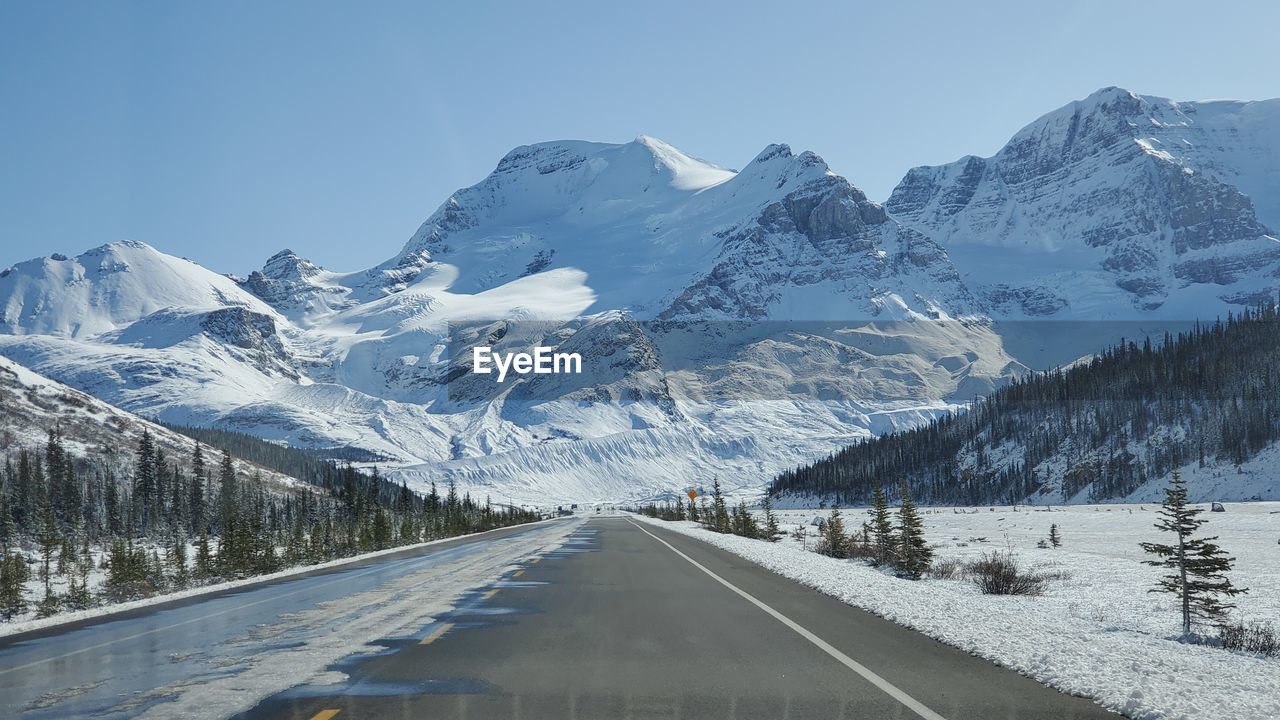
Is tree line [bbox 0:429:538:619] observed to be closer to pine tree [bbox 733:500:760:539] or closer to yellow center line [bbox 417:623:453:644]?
yellow center line [bbox 417:623:453:644]

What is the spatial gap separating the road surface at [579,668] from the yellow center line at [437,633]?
0.04 meters

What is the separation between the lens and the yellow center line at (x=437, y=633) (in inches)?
493

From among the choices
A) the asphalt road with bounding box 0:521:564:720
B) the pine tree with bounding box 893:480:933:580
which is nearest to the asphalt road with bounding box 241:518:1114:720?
the asphalt road with bounding box 0:521:564:720

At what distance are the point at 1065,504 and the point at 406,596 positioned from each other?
421 ft

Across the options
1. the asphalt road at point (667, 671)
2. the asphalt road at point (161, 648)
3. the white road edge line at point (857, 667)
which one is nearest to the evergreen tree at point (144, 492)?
the asphalt road at point (161, 648)

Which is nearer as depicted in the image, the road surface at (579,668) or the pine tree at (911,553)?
the road surface at (579,668)

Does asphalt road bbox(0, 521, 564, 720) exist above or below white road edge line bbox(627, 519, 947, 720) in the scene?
above

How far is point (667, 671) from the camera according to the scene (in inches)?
414

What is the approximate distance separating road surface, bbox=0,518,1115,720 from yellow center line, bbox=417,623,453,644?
0.14ft

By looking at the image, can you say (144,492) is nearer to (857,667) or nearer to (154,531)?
(154,531)

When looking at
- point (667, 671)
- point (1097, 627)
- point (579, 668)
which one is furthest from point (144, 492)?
point (1097, 627)

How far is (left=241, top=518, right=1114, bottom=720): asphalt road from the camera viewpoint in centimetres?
852

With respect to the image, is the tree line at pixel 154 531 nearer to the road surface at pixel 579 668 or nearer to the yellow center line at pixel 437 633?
the road surface at pixel 579 668

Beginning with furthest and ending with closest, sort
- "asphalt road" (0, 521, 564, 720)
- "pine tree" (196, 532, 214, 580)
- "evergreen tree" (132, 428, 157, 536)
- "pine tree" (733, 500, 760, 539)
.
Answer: "evergreen tree" (132, 428, 157, 536) → "pine tree" (733, 500, 760, 539) → "pine tree" (196, 532, 214, 580) → "asphalt road" (0, 521, 564, 720)
